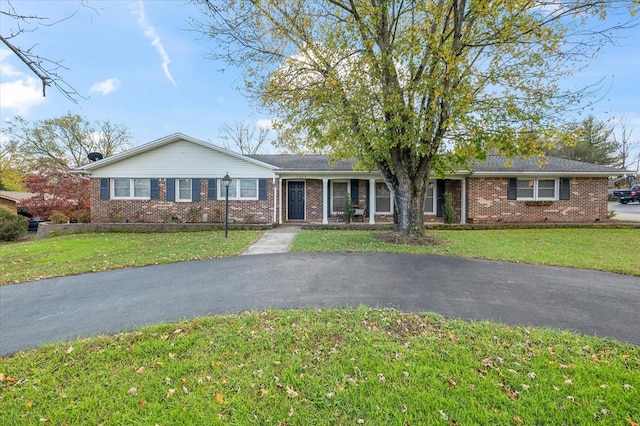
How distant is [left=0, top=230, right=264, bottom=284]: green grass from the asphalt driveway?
77cm

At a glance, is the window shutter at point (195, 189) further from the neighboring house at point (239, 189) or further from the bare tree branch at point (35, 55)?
the bare tree branch at point (35, 55)

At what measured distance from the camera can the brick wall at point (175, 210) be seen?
14.6 metres

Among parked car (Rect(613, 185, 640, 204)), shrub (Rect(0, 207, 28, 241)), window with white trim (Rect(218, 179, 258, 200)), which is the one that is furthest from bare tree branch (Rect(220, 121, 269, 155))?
parked car (Rect(613, 185, 640, 204))

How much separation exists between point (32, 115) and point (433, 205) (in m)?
31.7

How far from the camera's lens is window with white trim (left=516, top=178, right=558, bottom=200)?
48.9 ft

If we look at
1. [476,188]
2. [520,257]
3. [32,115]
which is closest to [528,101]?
[520,257]

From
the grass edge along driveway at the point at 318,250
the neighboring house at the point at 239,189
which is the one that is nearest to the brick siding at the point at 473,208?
the neighboring house at the point at 239,189

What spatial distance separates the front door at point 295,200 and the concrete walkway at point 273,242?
2.60 metres

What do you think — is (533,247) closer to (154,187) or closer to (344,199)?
(344,199)

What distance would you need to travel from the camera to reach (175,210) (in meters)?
14.7

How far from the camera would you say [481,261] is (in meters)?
7.28

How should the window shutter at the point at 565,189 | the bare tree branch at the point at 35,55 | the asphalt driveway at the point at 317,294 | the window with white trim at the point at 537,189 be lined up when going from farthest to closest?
the window with white trim at the point at 537,189 < the window shutter at the point at 565,189 < the asphalt driveway at the point at 317,294 < the bare tree branch at the point at 35,55

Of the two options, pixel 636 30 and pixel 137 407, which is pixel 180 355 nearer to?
pixel 137 407

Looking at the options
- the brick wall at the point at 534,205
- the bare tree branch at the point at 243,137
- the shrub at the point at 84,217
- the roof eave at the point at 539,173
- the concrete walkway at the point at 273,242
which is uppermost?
the bare tree branch at the point at 243,137
